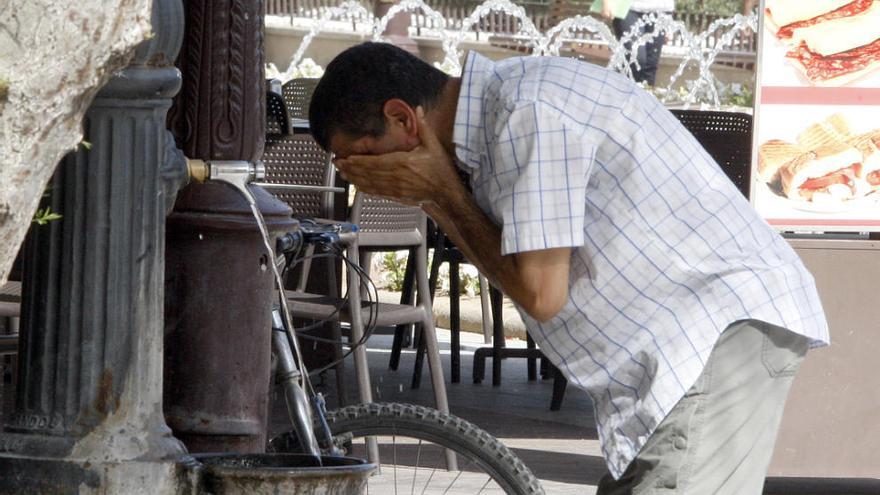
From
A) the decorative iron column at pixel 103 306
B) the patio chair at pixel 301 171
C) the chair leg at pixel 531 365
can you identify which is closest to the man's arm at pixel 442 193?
the decorative iron column at pixel 103 306

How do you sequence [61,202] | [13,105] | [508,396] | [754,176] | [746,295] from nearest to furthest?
[13,105], [746,295], [61,202], [754,176], [508,396]

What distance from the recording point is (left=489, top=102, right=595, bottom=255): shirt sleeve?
105 inches

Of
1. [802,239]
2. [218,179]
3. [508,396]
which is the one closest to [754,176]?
[802,239]

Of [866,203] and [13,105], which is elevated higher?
[13,105]

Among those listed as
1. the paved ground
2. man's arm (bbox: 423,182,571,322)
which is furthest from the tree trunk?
the paved ground

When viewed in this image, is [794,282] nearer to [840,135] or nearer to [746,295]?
[746,295]

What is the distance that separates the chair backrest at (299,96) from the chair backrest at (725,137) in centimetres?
186

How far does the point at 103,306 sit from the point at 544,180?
3.32 ft

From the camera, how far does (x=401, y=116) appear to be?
2.85 meters

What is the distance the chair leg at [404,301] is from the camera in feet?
22.7

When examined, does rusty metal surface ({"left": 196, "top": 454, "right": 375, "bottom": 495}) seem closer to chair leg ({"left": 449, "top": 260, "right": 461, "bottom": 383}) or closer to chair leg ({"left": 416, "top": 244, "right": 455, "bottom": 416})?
chair leg ({"left": 416, "top": 244, "right": 455, "bottom": 416})

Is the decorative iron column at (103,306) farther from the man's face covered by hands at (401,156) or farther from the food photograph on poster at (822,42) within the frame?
the food photograph on poster at (822,42)

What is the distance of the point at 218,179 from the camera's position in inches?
132

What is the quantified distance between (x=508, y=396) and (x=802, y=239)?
2.79 metres
